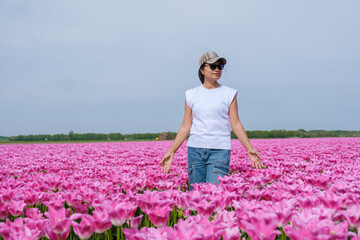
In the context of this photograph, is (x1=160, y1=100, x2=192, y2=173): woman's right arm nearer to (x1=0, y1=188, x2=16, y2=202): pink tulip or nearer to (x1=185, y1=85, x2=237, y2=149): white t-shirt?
(x1=185, y1=85, x2=237, y2=149): white t-shirt

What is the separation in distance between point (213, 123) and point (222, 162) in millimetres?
633

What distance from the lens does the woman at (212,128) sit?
493 centimetres

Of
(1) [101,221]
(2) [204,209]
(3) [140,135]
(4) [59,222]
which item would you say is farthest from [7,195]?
(3) [140,135]

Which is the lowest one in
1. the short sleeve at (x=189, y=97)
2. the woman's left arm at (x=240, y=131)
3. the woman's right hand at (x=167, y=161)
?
the woman's right hand at (x=167, y=161)

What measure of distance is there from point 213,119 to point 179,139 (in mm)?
680

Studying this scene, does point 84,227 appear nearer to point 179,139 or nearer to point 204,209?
point 204,209

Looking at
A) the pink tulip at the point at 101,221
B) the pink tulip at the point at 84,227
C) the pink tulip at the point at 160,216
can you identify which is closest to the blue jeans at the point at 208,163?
the pink tulip at the point at 160,216

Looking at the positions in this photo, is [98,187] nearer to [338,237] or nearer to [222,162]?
[222,162]

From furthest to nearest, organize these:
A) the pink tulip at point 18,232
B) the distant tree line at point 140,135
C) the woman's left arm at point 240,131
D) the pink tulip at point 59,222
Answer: the distant tree line at point 140,135 → the woman's left arm at point 240,131 → the pink tulip at point 59,222 → the pink tulip at point 18,232

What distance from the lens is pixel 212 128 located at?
195 inches

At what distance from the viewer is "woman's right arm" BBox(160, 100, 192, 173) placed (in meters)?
5.12


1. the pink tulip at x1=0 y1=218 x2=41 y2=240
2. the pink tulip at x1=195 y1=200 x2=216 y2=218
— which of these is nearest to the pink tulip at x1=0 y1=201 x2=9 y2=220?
the pink tulip at x1=0 y1=218 x2=41 y2=240

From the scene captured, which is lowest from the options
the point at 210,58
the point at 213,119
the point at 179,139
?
the point at 179,139

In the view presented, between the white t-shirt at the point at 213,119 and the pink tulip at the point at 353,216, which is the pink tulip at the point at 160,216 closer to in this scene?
the pink tulip at the point at 353,216
